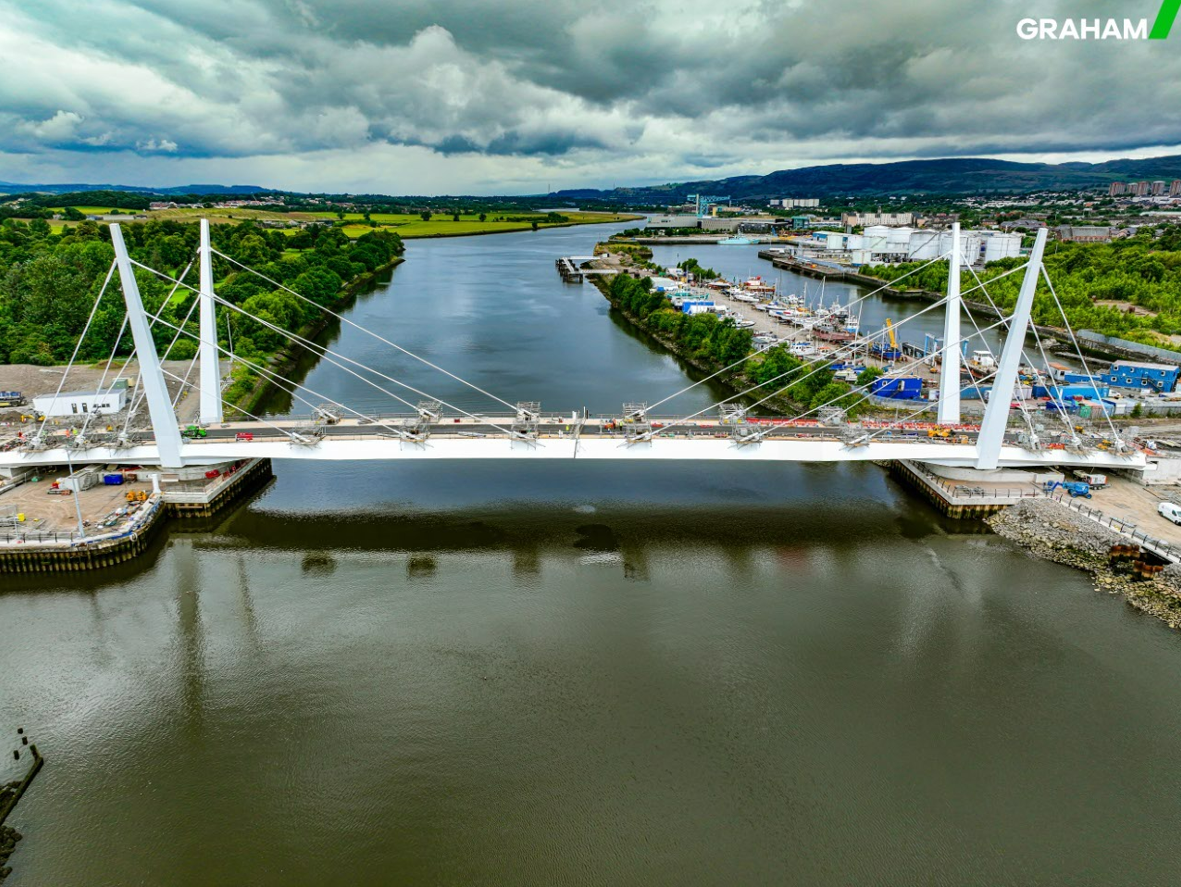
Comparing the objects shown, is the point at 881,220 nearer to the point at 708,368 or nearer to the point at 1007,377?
the point at 708,368

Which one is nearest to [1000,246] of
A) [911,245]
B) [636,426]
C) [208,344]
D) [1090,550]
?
[911,245]

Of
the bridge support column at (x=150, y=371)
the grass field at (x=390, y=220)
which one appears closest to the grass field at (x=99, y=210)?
the grass field at (x=390, y=220)

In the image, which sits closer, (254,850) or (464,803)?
(254,850)

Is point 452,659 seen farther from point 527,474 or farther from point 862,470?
point 862,470

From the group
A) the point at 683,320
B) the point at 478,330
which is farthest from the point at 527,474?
the point at 478,330

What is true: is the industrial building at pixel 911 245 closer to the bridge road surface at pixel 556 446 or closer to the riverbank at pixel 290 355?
the bridge road surface at pixel 556 446

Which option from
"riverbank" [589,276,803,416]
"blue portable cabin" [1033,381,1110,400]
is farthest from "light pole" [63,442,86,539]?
"blue portable cabin" [1033,381,1110,400]

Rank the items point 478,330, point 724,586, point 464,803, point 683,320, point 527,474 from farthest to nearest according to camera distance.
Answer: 1. point 478,330
2. point 683,320
3. point 527,474
4. point 724,586
5. point 464,803
